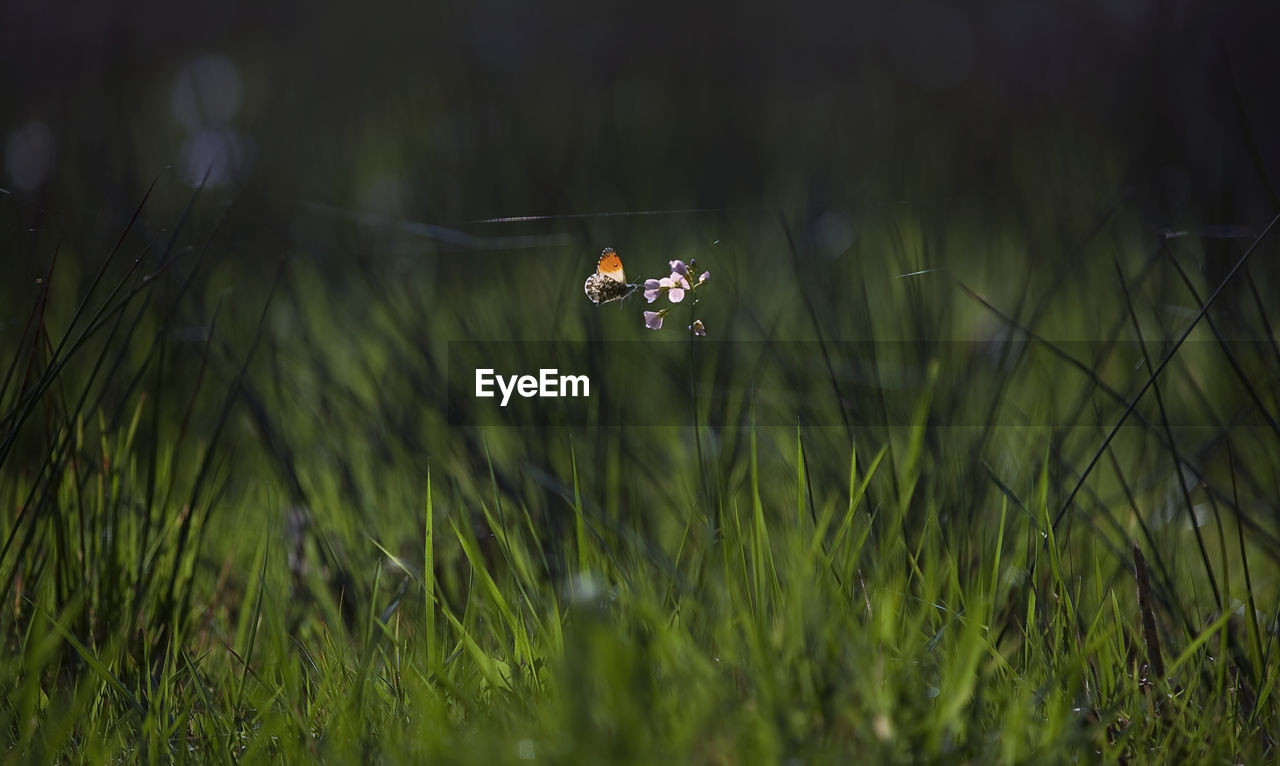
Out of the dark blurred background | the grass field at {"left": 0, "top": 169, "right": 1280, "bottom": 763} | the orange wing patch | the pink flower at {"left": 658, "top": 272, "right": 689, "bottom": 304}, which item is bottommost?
the grass field at {"left": 0, "top": 169, "right": 1280, "bottom": 763}

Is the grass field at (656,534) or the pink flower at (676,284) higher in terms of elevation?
the pink flower at (676,284)

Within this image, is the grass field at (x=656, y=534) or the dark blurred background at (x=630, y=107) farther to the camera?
the dark blurred background at (x=630, y=107)

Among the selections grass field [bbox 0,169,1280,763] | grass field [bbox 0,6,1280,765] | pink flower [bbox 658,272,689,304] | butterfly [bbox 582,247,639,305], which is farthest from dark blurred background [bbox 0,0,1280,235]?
pink flower [bbox 658,272,689,304]

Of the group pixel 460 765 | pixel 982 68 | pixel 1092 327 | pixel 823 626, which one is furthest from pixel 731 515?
pixel 982 68

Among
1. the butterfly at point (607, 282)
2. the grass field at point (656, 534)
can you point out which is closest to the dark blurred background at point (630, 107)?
the grass field at point (656, 534)

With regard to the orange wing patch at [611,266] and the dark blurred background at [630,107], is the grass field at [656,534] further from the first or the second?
the dark blurred background at [630,107]

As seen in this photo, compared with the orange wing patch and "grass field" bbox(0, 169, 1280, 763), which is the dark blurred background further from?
the orange wing patch

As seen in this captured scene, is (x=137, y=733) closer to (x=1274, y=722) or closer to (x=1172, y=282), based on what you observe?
(x=1274, y=722)
